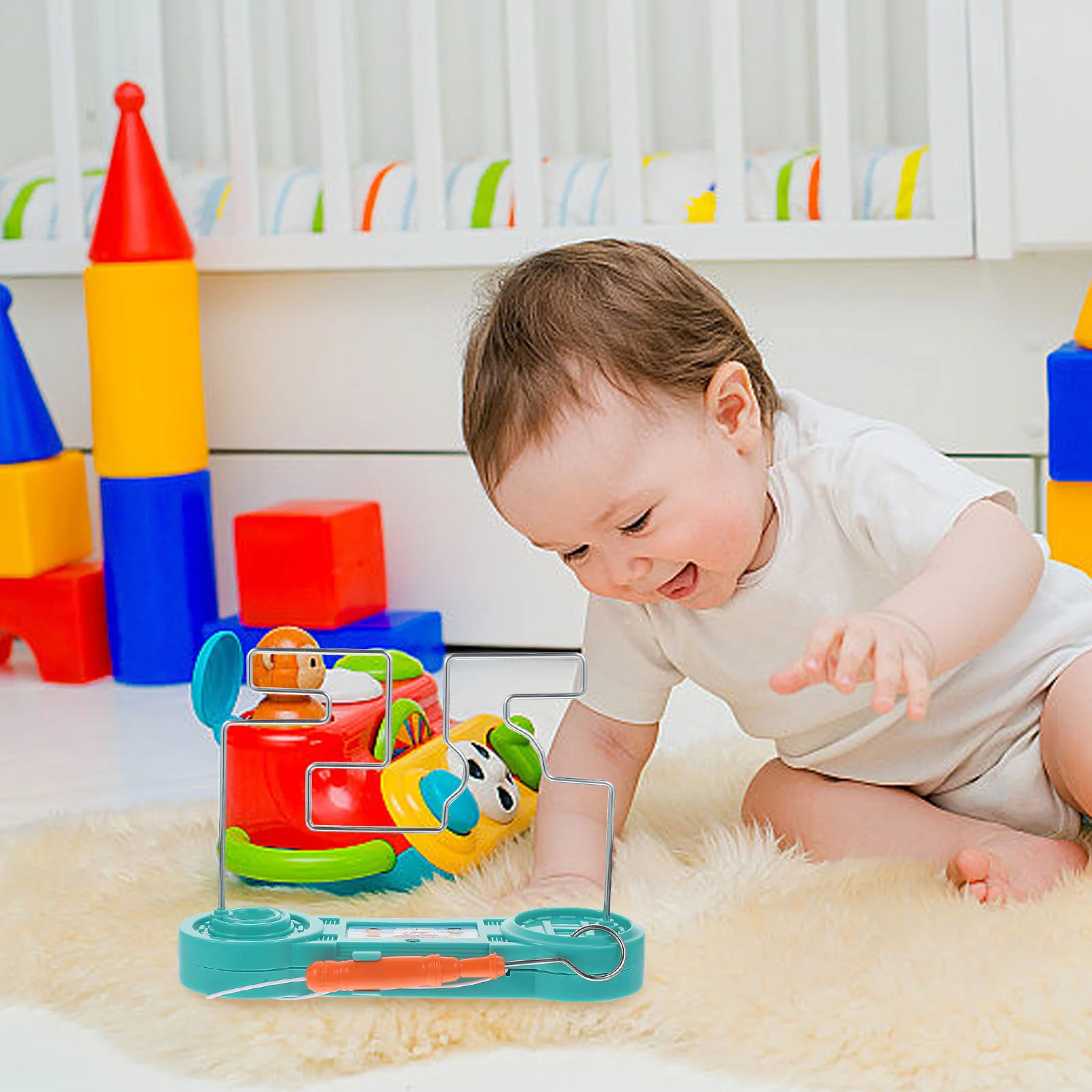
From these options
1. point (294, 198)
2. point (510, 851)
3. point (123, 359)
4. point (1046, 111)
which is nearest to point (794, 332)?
point (1046, 111)

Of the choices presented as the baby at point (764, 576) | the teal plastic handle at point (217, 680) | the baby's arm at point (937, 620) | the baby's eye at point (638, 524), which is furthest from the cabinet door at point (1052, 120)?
the teal plastic handle at point (217, 680)

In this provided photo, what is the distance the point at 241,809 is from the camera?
1.12 m

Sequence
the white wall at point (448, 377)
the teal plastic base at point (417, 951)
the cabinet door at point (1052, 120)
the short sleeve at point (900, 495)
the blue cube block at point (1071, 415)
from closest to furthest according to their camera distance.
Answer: the teal plastic base at point (417, 951) → the short sleeve at point (900, 495) → the blue cube block at point (1071, 415) → the cabinet door at point (1052, 120) → the white wall at point (448, 377)

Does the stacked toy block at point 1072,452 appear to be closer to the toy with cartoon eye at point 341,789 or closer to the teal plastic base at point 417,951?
the toy with cartoon eye at point 341,789

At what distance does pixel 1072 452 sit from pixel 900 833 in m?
0.48

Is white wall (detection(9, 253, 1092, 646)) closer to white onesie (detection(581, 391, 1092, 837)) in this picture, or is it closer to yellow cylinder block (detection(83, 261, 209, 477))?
yellow cylinder block (detection(83, 261, 209, 477))

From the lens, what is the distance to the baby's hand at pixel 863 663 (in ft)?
2.56

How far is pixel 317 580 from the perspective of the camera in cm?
182

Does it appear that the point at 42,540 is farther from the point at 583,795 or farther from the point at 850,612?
the point at 850,612

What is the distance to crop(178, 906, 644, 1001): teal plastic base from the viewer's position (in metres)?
0.89

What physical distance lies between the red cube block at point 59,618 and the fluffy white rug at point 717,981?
798 mm

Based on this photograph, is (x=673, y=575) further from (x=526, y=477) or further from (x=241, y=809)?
(x=241, y=809)

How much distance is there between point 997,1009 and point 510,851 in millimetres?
368

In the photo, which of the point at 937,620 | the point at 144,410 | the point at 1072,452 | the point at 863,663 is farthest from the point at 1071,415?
the point at 144,410
